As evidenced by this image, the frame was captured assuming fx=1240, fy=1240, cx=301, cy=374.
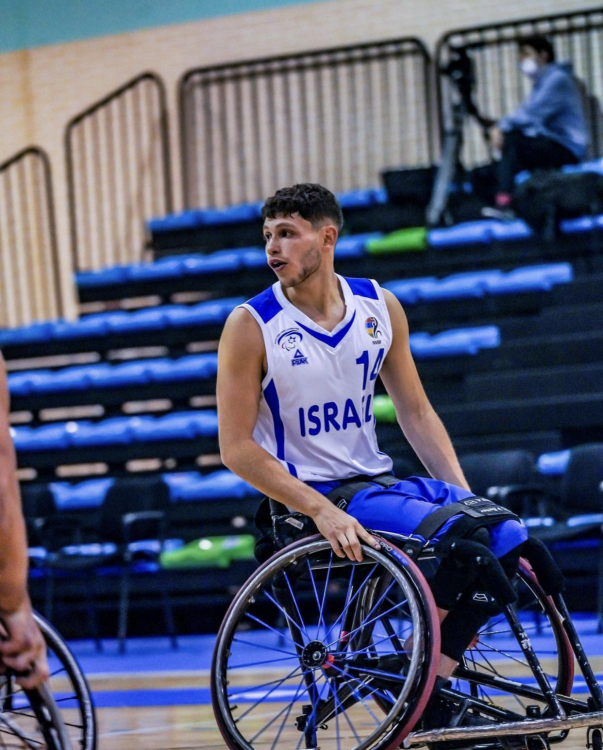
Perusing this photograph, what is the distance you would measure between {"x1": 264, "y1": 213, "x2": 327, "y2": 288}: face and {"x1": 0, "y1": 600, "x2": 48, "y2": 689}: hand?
1469mm

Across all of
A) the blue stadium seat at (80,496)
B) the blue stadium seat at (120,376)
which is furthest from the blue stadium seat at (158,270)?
the blue stadium seat at (80,496)

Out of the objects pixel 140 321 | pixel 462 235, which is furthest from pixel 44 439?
pixel 462 235

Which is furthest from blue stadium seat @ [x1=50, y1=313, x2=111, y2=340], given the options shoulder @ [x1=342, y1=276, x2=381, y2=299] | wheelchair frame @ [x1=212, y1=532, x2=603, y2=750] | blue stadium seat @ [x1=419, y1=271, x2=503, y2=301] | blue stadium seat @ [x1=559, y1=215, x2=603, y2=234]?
wheelchair frame @ [x1=212, y1=532, x2=603, y2=750]

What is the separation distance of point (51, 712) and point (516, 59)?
7813 mm

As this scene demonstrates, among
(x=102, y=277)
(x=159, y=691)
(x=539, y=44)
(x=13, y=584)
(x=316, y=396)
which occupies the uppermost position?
(x=539, y=44)

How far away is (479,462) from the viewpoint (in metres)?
5.93

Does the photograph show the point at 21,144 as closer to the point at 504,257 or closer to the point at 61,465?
the point at 61,465

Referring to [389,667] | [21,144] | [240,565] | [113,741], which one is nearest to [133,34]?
Answer: [21,144]

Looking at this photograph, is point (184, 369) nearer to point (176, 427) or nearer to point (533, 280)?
point (176, 427)

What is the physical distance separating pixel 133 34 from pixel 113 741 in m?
7.73

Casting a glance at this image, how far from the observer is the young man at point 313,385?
9.16 feet

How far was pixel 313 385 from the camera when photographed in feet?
9.45

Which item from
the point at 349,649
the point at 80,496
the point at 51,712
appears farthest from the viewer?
the point at 80,496

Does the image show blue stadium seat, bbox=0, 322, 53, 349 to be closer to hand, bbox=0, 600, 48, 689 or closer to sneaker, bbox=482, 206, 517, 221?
sneaker, bbox=482, 206, 517, 221
